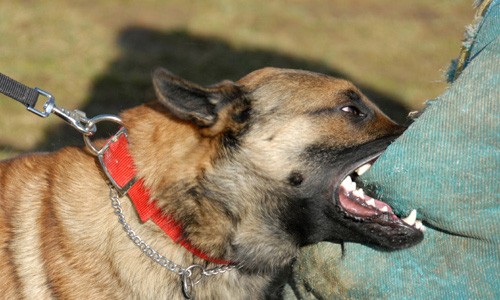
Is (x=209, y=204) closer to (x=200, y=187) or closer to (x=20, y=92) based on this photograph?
(x=200, y=187)

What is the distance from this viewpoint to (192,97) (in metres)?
3.03

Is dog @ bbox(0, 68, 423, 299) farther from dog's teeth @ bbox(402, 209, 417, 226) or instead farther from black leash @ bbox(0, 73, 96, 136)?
black leash @ bbox(0, 73, 96, 136)

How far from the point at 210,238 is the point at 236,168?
332 millimetres

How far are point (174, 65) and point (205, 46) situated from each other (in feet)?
2.61

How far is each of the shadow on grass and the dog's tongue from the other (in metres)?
3.94

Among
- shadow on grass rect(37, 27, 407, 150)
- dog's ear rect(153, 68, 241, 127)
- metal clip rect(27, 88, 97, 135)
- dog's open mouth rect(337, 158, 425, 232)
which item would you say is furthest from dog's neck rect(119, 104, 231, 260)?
shadow on grass rect(37, 27, 407, 150)

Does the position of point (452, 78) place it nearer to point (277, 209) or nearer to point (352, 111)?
point (352, 111)

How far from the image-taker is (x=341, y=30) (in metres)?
9.69

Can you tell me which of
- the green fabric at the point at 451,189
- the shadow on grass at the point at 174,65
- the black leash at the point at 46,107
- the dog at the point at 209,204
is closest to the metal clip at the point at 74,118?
the black leash at the point at 46,107

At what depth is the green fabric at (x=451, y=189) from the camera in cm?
287

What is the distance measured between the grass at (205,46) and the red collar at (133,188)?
310cm

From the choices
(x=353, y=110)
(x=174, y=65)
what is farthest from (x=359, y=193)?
(x=174, y=65)

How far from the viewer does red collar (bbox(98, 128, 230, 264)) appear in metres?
3.10

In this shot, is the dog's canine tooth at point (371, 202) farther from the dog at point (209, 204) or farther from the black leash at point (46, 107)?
the black leash at point (46, 107)
